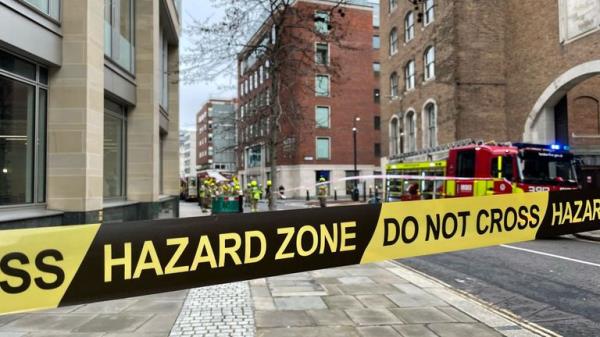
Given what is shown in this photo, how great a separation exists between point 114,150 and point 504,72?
1000 inches

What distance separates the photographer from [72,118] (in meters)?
7.86

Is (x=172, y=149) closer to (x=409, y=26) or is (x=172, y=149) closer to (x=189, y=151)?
(x=409, y=26)

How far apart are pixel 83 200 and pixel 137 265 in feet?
18.1

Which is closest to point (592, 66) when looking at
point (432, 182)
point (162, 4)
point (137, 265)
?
point (432, 182)

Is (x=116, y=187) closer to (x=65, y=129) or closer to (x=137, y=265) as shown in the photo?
(x=65, y=129)

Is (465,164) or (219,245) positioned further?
(465,164)

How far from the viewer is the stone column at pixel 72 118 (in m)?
7.80

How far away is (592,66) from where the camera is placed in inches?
853

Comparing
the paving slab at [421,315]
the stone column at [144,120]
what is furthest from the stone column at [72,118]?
the paving slab at [421,315]

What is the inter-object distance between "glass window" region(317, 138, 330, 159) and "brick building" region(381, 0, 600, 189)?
62.7 feet

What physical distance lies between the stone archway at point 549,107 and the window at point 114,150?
20961mm

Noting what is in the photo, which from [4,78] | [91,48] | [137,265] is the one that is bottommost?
[137,265]

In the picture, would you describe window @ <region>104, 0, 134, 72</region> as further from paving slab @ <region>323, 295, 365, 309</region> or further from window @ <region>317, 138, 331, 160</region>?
window @ <region>317, 138, 331, 160</region>

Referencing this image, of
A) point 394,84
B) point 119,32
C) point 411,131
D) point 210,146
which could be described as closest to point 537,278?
point 119,32
